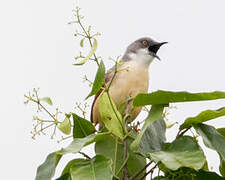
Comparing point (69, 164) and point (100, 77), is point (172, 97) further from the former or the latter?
point (69, 164)

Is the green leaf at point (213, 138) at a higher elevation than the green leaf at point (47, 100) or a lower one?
lower

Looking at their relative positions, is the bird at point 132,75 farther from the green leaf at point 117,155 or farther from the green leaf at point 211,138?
the green leaf at point 211,138

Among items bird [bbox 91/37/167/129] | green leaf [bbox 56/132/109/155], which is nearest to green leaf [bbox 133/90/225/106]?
green leaf [bbox 56/132/109/155]

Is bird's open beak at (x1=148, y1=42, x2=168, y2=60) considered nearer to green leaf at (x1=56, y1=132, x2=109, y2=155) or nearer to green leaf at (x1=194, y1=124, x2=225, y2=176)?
green leaf at (x1=194, y1=124, x2=225, y2=176)

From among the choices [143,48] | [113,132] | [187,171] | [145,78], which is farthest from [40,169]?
[143,48]

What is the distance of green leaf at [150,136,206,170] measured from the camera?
2104 mm

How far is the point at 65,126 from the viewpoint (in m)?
2.54

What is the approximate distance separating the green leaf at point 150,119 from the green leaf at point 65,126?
0.45 meters

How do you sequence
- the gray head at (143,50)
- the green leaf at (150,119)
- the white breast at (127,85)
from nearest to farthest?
the green leaf at (150,119)
the white breast at (127,85)
the gray head at (143,50)

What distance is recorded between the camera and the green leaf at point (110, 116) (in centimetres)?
237

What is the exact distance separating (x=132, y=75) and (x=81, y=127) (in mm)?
2208

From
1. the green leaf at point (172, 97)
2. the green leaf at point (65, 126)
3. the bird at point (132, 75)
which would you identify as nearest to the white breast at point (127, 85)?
the bird at point (132, 75)

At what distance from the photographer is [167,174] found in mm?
2414

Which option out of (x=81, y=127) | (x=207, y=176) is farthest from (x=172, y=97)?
(x=81, y=127)
